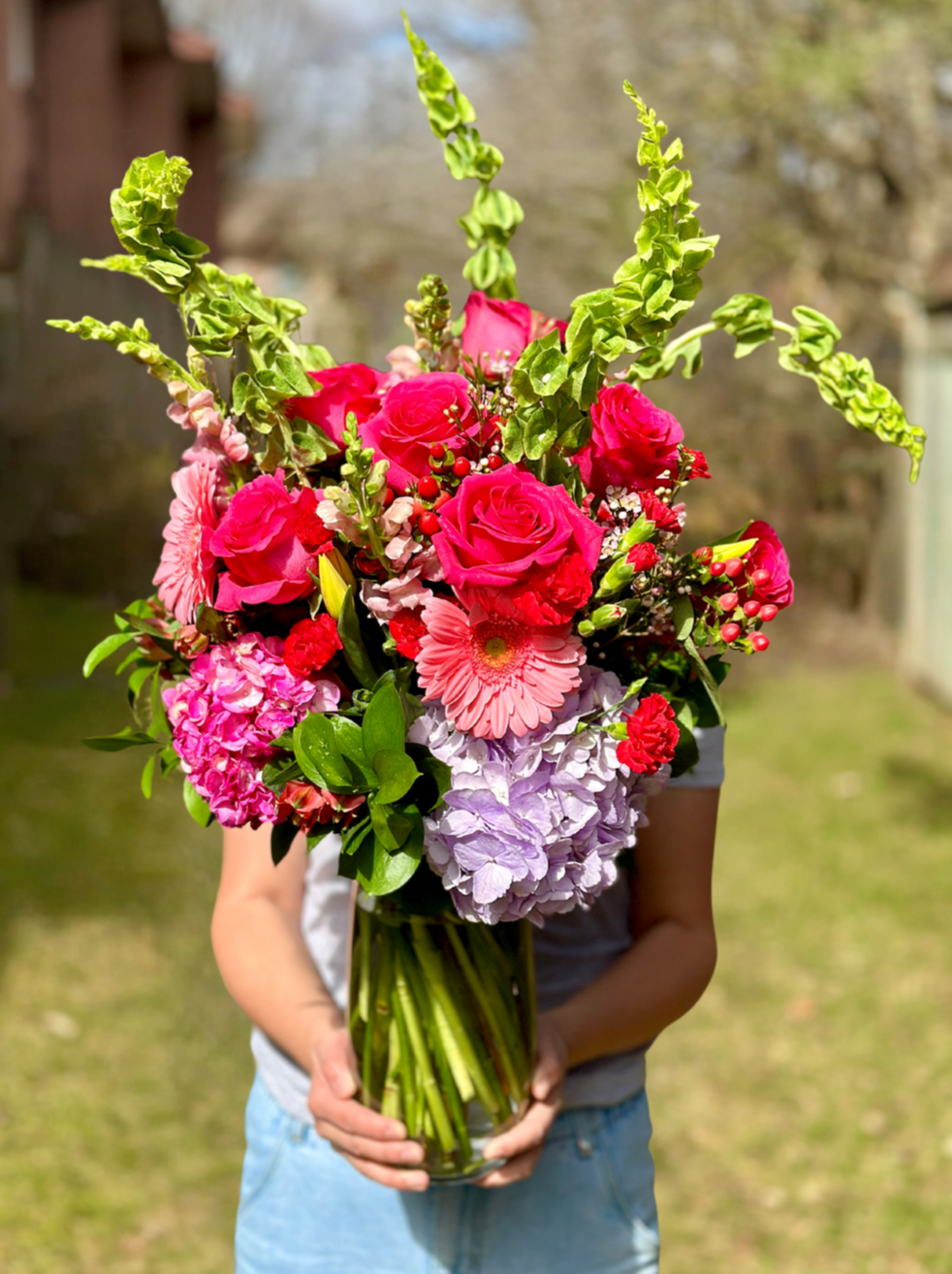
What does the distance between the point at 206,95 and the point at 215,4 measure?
10.8m

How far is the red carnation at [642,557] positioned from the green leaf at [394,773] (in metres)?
0.26

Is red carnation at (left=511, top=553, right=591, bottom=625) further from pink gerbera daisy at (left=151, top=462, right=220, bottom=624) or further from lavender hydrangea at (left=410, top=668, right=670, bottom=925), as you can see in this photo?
pink gerbera daisy at (left=151, top=462, right=220, bottom=624)

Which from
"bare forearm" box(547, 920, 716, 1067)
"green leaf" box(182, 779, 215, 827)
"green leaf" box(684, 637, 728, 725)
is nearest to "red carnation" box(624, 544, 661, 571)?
"green leaf" box(684, 637, 728, 725)

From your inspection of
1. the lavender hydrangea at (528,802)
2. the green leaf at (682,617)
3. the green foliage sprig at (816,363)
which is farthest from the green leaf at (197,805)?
the green foliage sprig at (816,363)

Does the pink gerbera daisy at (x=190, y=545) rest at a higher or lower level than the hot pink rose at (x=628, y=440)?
lower

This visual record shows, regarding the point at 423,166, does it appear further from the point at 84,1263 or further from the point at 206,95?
the point at 84,1263

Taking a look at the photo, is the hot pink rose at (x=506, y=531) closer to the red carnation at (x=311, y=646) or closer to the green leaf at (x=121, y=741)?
the red carnation at (x=311, y=646)

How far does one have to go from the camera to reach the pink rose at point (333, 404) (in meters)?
1.17

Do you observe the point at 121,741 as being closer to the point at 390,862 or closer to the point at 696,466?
the point at 390,862

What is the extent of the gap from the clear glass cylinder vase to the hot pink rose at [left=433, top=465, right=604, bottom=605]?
42 cm

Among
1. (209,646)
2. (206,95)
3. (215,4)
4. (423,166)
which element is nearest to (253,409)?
(209,646)

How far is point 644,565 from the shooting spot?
104 centimetres

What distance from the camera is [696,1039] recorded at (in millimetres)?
4012

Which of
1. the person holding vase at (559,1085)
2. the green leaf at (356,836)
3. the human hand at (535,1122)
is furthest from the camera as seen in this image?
the person holding vase at (559,1085)
